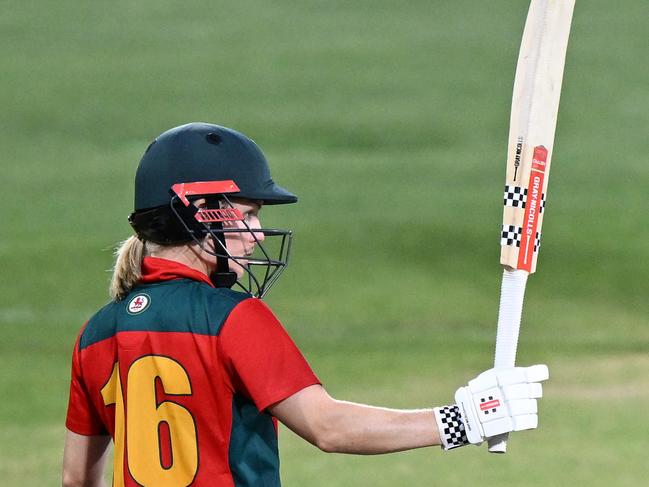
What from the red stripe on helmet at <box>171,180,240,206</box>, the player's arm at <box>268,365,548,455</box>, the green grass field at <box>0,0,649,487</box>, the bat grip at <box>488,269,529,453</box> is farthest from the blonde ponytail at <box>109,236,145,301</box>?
the green grass field at <box>0,0,649,487</box>

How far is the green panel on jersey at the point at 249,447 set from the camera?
347 centimetres

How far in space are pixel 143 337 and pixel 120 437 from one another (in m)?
0.31

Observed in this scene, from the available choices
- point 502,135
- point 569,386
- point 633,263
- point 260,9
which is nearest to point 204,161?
point 569,386

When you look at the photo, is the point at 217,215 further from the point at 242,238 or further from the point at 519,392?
the point at 519,392

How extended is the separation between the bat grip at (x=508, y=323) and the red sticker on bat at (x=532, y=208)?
0.15ft

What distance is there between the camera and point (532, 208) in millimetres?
3801

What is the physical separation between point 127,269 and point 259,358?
58cm

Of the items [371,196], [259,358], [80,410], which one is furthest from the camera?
[371,196]

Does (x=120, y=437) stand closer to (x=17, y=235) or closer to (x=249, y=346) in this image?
(x=249, y=346)

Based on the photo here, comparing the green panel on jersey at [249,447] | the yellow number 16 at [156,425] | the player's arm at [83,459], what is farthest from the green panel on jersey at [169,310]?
the player's arm at [83,459]

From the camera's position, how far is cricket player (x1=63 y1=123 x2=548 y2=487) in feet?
11.1

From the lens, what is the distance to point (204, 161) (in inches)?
147

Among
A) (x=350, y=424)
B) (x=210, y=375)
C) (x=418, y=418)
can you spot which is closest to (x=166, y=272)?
(x=210, y=375)

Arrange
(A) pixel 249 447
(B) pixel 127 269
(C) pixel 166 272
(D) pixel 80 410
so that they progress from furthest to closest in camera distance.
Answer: (D) pixel 80 410, (B) pixel 127 269, (C) pixel 166 272, (A) pixel 249 447
